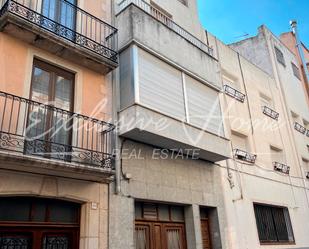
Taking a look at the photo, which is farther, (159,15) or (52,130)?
(159,15)

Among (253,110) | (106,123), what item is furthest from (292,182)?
(106,123)

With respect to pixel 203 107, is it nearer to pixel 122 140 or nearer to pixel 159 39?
pixel 159 39

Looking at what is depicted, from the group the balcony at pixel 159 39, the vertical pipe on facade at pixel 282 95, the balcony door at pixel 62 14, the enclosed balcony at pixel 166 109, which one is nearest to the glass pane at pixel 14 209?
the enclosed balcony at pixel 166 109

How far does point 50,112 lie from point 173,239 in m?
4.37

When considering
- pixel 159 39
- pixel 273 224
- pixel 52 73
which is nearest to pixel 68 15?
pixel 52 73

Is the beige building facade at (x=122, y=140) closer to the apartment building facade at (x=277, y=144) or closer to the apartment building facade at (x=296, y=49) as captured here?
the apartment building facade at (x=277, y=144)

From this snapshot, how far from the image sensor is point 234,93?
40.3 feet

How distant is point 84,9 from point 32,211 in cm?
515

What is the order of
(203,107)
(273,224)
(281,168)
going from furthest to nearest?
(281,168) < (273,224) < (203,107)

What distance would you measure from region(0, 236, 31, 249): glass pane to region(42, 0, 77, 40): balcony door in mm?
4229

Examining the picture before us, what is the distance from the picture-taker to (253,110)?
42.7 feet

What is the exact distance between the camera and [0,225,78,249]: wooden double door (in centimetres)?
547

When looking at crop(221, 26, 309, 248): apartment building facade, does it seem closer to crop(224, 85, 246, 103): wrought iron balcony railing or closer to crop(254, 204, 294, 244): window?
crop(254, 204, 294, 244): window

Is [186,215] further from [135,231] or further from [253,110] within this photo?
[253,110]
